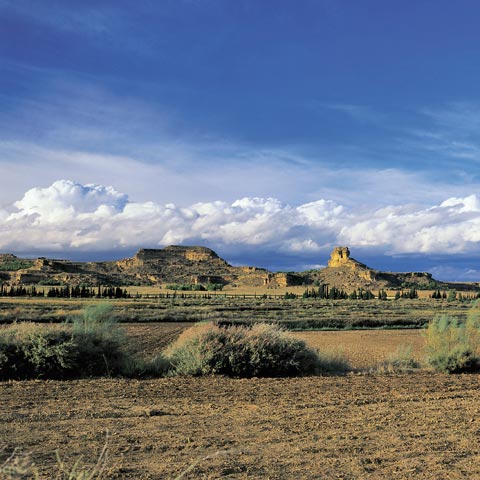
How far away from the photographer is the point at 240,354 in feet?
58.0

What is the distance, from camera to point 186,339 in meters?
18.4

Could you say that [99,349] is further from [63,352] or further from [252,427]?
[252,427]

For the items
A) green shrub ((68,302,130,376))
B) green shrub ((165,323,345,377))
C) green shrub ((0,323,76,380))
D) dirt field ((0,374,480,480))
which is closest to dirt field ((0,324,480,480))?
dirt field ((0,374,480,480))

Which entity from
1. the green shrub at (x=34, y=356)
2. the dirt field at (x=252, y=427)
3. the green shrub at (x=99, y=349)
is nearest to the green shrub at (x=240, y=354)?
the dirt field at (x=252, y=427)

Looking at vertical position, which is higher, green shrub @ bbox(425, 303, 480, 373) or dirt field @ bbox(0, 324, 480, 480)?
green shrub @ bbox(425, 303, 480, 373)

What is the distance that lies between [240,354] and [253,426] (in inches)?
264

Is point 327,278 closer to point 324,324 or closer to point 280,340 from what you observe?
point 324,324

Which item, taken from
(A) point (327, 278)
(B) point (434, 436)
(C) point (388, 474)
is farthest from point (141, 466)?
(A) point (327, 278)

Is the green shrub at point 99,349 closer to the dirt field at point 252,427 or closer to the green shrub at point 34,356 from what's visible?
the green shrub at point 34,356

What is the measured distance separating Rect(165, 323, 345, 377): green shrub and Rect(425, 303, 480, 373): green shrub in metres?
4.54

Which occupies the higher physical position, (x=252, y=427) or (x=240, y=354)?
(x=240, y=354)

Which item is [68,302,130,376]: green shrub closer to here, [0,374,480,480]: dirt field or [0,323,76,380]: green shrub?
[0,323,76,380]: green shrub

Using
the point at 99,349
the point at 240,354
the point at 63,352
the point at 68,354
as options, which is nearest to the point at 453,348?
the point at 240,354

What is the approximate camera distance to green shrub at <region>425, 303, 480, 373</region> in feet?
66.3
